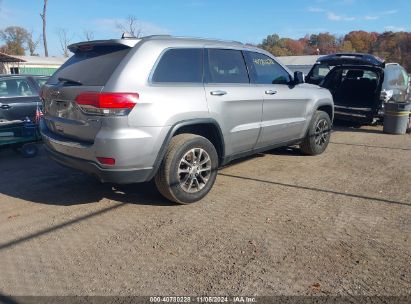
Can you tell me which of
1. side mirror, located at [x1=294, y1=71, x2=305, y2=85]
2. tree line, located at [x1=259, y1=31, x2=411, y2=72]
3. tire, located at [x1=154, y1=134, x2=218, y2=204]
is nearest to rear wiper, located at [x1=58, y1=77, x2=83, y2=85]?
tire, located at [x1=154, y1=134, x2=218, y2=204]

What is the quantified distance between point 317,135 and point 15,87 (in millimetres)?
6065

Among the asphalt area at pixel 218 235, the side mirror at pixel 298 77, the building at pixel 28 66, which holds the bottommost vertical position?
the asphalt area at pixel 218 235

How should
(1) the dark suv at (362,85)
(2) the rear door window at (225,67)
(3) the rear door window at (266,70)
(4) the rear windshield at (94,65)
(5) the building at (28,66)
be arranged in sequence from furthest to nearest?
(5) the building at (28,66) < (1) the dark suv at (362,85) < (3) the rear door window at (266,70) < (2) the rear door window at (225,67) < (4) the rear windshield at (94,65)

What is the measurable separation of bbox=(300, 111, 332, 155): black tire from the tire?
2.61 m

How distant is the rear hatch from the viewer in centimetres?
405

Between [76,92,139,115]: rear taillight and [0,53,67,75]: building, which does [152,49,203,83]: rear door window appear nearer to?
[76,92,139,115]: rear taillight

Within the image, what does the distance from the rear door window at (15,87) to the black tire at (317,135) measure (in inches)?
222

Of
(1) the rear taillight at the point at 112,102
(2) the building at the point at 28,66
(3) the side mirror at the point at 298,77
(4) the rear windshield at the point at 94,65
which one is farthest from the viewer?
→ (2) the building at the point at 28,66

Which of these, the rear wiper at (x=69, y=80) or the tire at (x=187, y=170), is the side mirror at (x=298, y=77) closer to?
the tire at (x=187, y=170)

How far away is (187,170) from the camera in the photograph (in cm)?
464

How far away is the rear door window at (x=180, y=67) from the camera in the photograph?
4348 millimetres

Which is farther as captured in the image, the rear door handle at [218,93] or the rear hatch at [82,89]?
the rear door handle at [218,93]

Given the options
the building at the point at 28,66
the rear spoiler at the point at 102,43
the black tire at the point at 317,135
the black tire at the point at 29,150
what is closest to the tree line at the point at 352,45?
the building at the point at 28,66

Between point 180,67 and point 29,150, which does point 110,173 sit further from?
point 29,150
